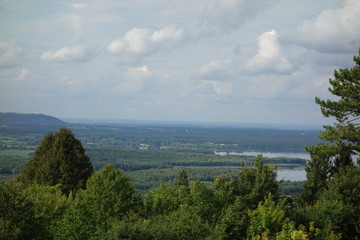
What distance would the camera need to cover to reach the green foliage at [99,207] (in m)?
25.8

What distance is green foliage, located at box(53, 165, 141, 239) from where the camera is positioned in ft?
84.6

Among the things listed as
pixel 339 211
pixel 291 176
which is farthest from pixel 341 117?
pixel 291 176

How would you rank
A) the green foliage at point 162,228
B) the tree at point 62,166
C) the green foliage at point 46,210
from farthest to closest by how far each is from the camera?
the tree at point 62,166, the green foliage at point 46,210, the green foliage at point 162,228

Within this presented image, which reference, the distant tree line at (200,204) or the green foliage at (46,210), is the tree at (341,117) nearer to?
the distant tree line at (200,204)

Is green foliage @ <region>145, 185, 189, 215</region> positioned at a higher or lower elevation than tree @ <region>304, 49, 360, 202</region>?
lower

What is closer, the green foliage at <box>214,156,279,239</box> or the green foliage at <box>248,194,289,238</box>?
the green foliage at <box>248,194,289,238</box>

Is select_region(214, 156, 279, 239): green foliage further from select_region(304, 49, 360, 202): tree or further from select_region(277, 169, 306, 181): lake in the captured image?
select_region(277, 169, 306, 181): lake

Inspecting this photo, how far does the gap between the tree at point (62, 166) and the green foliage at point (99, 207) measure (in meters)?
11.6

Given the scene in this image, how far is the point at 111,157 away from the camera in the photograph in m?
163

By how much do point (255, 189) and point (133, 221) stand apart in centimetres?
1063

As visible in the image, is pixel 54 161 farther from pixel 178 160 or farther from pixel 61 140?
pixel 178 160

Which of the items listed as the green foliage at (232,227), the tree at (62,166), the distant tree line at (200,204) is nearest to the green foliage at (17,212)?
the distant tree line at (200,204)

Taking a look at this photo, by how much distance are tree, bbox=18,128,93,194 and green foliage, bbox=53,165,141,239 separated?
11576 millimetres

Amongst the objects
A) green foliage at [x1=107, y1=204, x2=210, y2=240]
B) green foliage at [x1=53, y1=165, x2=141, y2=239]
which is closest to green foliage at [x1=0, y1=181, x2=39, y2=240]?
green foliage at [x1=53, y1=165, x2=141, y2=239]
